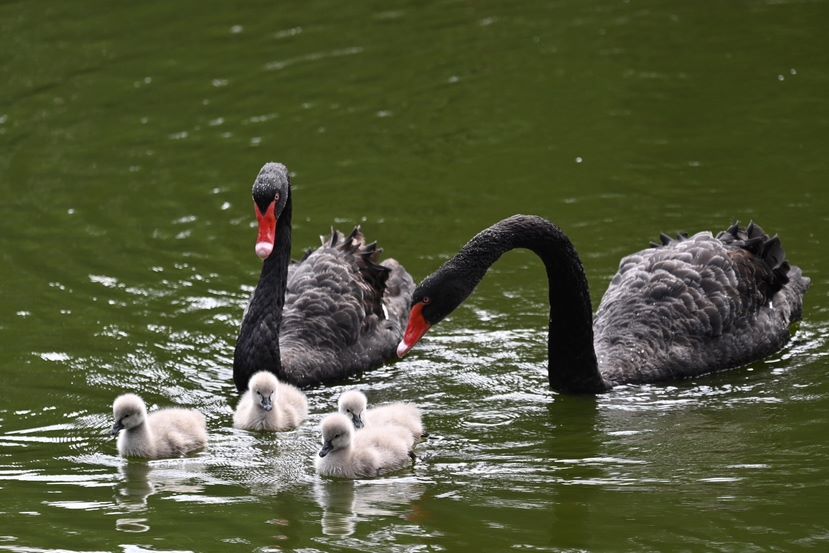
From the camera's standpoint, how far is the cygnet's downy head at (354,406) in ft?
23.3

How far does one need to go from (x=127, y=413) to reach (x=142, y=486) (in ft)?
1.32

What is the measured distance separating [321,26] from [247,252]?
533 cm

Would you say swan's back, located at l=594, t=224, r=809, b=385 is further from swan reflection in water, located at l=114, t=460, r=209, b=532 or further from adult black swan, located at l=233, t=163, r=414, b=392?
swan reflection in water, located at l=114, t=460, r=209, b=532

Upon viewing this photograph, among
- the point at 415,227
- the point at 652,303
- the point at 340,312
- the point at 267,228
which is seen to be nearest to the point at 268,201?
the point at 267,228

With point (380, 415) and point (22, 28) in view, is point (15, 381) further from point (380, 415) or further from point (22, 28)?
point (22, 28)

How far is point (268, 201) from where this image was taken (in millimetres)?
7973

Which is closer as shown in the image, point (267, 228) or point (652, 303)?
point (267, 228)

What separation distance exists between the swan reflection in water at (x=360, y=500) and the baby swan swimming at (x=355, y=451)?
53 millimetres

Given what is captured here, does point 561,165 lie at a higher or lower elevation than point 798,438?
higher

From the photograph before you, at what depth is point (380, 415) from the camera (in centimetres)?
721

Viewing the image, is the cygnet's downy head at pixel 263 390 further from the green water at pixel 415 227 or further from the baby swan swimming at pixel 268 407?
the green water at pixel 415 227

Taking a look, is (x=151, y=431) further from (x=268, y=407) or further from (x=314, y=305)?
(x=314, y=305)

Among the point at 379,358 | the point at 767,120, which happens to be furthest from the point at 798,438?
the point at 767,120

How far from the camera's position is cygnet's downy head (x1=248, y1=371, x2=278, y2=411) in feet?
24.0
